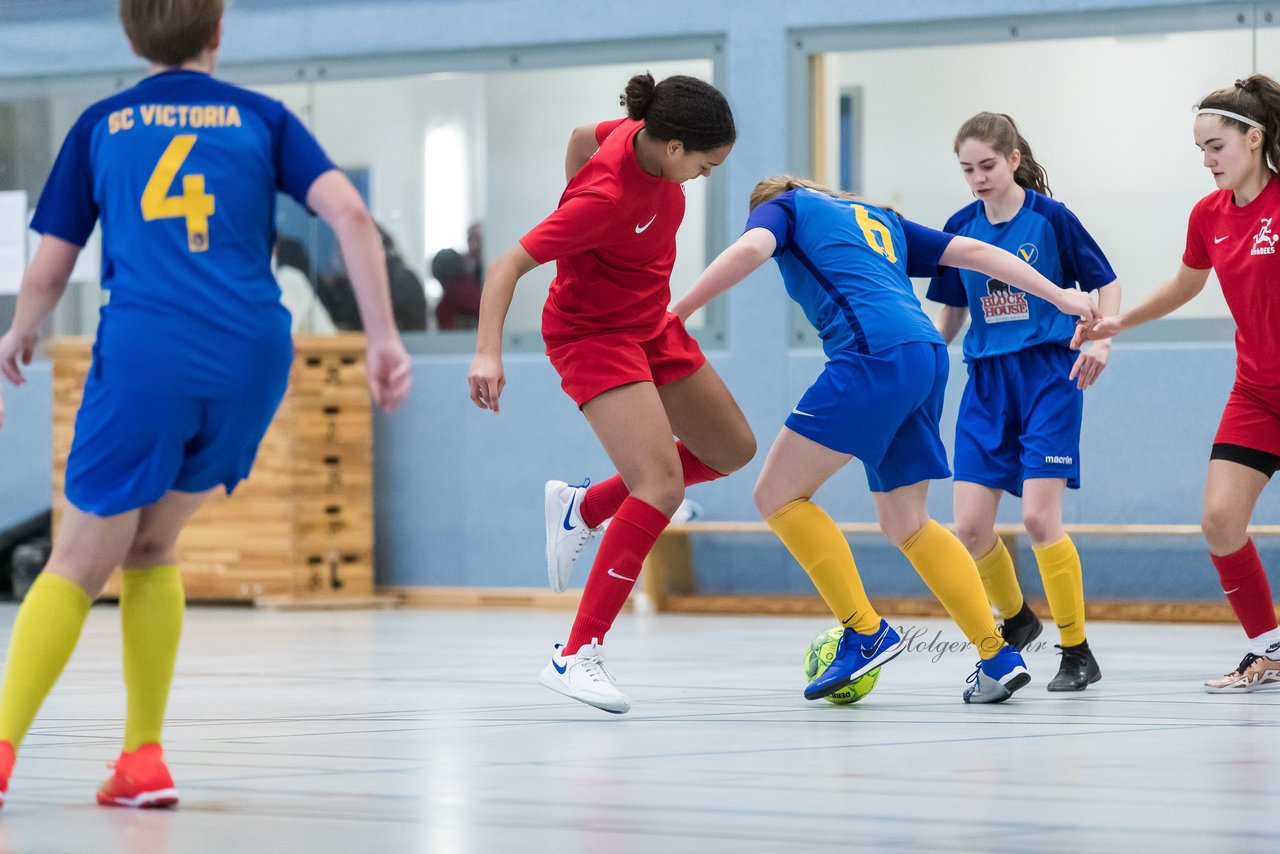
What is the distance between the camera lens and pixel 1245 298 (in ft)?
17.9

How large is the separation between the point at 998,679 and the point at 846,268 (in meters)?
1.18

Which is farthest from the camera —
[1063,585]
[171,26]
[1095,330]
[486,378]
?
[1063,585]

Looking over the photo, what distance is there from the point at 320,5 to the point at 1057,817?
9.63 metres

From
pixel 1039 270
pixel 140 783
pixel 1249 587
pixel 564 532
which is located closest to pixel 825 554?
pixel 564 532

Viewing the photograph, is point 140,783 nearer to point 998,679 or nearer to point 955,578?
point 955,578

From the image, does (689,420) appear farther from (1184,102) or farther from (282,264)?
(282,264)

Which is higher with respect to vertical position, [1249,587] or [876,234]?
[876,234]

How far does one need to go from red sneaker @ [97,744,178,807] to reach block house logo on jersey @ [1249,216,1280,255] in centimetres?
346

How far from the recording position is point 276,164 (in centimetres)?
337

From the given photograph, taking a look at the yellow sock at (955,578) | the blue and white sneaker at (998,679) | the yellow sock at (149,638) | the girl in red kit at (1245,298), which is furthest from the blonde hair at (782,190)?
the yellow sock at (149,638)

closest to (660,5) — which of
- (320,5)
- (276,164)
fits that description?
(320,5)

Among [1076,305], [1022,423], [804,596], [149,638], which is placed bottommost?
[804,596]

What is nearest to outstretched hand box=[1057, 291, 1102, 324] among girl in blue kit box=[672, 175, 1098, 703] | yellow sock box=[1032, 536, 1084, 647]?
girl in blue kit box=[672, 175, 1098, 703]

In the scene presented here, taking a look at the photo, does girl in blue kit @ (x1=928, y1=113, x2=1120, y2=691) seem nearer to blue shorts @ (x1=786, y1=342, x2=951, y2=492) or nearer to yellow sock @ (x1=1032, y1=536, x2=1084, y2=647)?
yellow sock @ (x1=1032, y1=536, x2=1084, y2=647)
